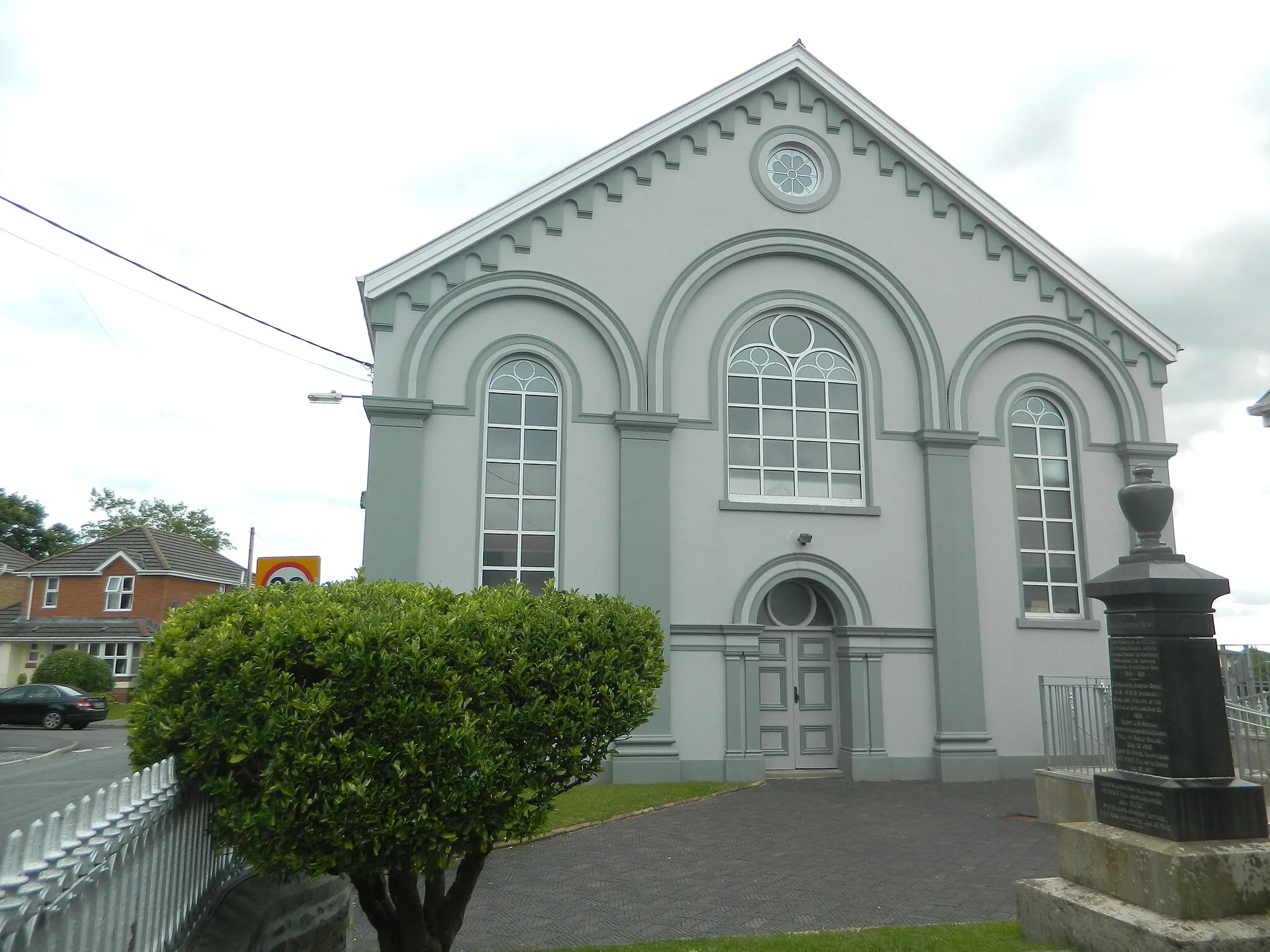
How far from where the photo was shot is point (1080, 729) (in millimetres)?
11125

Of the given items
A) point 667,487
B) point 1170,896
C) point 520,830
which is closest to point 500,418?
point 667,487

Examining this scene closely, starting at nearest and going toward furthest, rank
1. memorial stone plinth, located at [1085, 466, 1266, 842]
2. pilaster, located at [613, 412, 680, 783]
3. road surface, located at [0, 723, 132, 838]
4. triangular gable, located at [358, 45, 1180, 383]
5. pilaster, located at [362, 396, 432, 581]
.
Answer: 1. memorial stone plinth, located at [1085, 466, 1266, 842]
2. road surface, located at [0, 723, 132, 838]
3. pilaster, located at [362, 396, 432, 581]
4. pilaster, located at [613, 412, 680, 783]
5. triangular gable, located at [358, 45, 1180, 383]

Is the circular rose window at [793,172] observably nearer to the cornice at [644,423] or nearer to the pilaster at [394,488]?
the cornice at [644,423]

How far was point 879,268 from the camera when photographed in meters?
15.8

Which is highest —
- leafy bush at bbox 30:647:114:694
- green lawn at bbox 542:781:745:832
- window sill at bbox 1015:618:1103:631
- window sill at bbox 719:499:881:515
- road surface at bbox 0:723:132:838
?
window sill at bbox 719:499:881:515

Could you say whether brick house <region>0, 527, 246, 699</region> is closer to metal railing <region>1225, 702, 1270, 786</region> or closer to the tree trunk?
the tree trunk

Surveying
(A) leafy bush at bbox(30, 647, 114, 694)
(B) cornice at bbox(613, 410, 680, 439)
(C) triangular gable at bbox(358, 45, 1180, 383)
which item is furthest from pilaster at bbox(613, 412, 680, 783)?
(A) leafy bush at bbox(30, 647, 114, 694)

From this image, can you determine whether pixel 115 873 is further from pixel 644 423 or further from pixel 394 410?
pixel 644 423

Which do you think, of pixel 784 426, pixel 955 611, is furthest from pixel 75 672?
pixel 955 611

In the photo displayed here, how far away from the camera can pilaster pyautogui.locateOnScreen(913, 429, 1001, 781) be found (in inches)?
568

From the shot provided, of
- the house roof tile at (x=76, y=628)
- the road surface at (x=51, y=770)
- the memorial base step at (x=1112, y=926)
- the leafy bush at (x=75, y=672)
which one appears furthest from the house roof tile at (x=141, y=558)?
the memorial base step at (x=1112, y=926)

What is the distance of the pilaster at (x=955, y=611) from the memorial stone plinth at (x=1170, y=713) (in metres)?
8.28

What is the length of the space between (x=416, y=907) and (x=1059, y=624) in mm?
12568

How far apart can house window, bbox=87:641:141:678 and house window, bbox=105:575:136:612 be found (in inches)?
77.7
